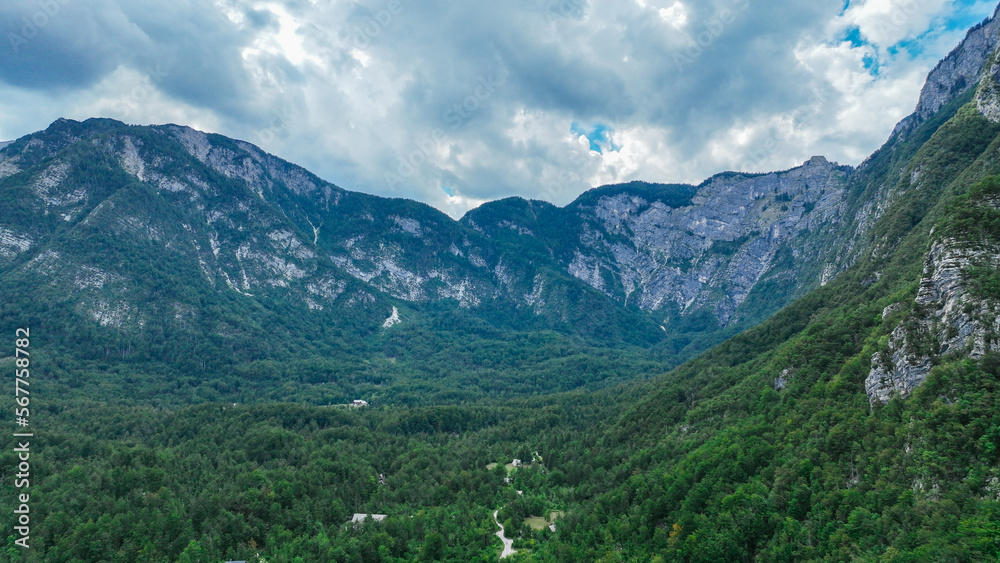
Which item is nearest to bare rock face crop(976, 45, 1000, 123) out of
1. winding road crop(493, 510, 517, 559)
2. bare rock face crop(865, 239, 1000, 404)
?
bare rock face crop(865, 239, 1000, 404)

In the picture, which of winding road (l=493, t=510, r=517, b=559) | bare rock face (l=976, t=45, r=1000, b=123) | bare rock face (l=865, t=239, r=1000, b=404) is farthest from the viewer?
bare rock face (l=976, t=45, r=1000, b=123)

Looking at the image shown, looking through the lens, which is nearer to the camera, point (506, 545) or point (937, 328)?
point (937, 328)

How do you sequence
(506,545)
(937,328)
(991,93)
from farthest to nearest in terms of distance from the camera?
(991,93)
(506,545)
(937,328)

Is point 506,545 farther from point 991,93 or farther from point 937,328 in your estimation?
point 991,93

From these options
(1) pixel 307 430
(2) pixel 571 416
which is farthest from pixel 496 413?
(1) pixel 307 430

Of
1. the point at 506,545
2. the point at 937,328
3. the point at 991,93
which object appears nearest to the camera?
the point at 937,328

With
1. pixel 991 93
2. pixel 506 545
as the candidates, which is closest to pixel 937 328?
pixel 506 545

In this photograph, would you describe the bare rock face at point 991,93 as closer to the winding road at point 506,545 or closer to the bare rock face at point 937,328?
the bare rock face at point 937,328

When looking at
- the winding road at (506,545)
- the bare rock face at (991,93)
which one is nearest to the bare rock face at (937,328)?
the winding road at (506,545)

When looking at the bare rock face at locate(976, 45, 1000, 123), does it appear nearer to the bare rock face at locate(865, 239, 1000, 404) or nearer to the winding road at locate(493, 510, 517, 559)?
the bare rock face at locate(865, 239, 1000, 404)
